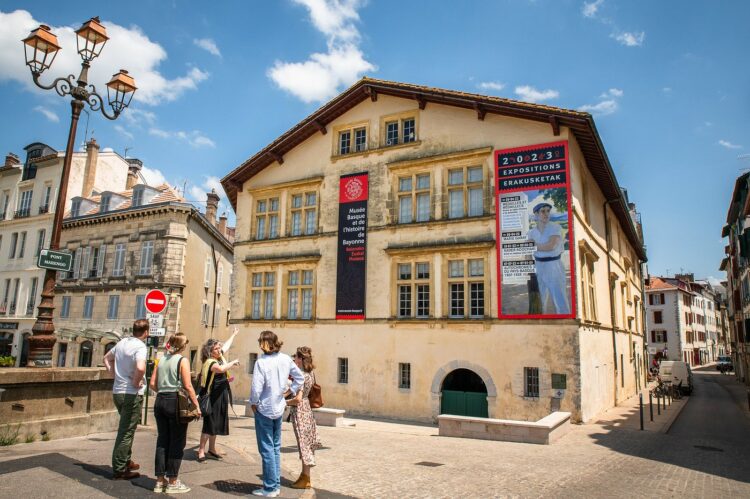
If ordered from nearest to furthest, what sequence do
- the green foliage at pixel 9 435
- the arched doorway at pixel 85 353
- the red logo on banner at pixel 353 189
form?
the green foliage at pixel 9 435 < the red logo on banner at pixel 353 189 < the arched doorway at pixel 85 353

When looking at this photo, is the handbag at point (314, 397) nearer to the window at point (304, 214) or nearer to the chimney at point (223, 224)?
the window at point (304, 214)

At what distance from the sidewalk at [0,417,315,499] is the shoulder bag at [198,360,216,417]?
2.52 ft

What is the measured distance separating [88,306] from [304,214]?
20.2m

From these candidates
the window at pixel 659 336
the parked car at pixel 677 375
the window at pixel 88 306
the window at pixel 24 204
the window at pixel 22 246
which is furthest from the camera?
the window at pixel 659 336

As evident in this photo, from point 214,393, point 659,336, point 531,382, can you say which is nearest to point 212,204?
point 531,382

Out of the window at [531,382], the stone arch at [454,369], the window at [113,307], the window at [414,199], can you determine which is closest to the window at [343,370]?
the stone arch at [454,369]

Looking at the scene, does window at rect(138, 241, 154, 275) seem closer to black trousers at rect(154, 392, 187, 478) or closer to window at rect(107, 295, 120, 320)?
window at rect(107, 295, 120, 320)

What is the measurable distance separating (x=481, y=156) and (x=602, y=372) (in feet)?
31.2

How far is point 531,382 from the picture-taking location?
16484 millimetres

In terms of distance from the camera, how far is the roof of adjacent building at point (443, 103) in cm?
1706

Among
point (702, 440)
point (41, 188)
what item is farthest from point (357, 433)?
point (41, 188)

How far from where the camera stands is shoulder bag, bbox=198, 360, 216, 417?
8242mm

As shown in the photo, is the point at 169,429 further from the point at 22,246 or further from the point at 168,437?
the point at 22,246

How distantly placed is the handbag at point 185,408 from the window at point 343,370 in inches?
554
